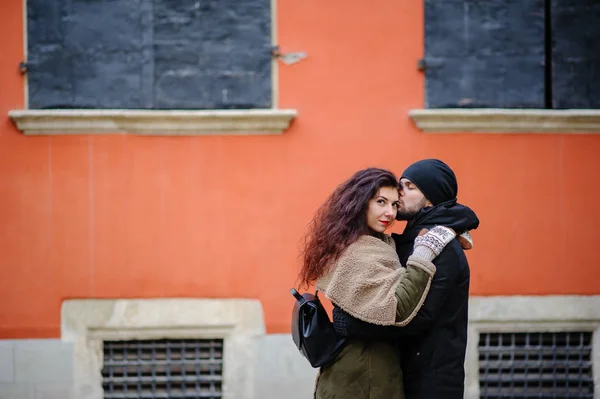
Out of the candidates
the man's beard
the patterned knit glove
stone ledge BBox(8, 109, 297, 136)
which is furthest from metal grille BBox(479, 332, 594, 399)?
the patterned knit glove

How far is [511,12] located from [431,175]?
273cm

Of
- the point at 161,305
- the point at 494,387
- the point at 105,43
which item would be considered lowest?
the point at 494,387

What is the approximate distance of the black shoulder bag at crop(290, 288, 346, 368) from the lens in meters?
3.02

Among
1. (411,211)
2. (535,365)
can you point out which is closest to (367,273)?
(411,211)

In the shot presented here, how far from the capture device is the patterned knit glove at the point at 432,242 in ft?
9.66

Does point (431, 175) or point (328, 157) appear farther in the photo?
point (328, 157)

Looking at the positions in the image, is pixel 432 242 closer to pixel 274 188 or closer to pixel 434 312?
pixel 434 312

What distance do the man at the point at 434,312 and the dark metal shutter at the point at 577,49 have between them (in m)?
2.64

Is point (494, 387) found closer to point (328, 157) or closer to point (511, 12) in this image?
point (328, 157)

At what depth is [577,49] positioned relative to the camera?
5.38 m

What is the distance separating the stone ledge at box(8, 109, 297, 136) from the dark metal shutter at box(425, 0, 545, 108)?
4.12 feet

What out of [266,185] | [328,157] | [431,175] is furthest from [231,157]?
[431,175]

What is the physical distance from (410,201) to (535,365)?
280 cm

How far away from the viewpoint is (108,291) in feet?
17.0
